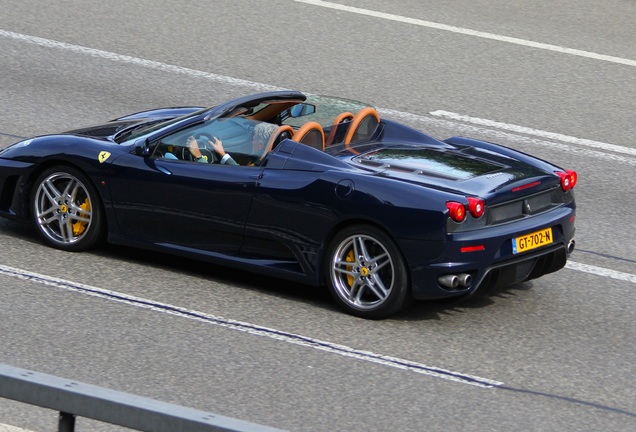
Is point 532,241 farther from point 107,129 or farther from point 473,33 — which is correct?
point 473,33

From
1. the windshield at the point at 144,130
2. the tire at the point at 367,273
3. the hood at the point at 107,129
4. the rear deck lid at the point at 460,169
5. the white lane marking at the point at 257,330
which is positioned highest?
the rear deck lid at the point at 460,169

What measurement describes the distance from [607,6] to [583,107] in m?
3.60

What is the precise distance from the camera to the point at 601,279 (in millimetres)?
8812

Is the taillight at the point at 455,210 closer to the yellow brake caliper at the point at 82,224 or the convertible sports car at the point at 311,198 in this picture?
the convertible sports car at the point at 311,198

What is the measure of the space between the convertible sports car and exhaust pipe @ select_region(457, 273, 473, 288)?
0.01m

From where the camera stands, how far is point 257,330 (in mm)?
7578

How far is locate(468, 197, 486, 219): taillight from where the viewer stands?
7527 millimetres

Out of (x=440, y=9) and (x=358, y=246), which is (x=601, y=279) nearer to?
(x=358, y=246)

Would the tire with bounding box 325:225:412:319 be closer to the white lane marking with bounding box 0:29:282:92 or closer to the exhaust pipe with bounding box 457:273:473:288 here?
the exhaust pipe with bounding box 457:273:473:288

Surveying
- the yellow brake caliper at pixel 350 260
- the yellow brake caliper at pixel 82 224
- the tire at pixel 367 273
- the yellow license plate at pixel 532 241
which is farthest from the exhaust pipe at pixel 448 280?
the yellow brake caliper at pixel 82 224

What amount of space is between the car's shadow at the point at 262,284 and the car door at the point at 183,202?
29 centimetres

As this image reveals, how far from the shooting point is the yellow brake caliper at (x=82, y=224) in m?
8.80

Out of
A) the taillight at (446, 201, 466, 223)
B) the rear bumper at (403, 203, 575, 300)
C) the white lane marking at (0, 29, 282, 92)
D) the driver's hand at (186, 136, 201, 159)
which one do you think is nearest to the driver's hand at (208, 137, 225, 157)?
the driver's hand at (186, 136, 201, 159)

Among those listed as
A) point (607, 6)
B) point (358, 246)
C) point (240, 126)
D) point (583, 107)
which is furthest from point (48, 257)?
point (607, 6)
